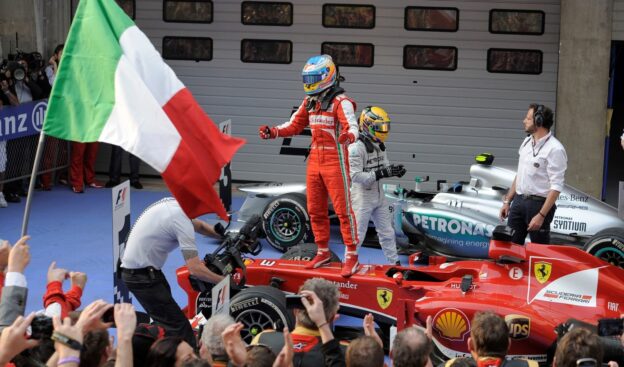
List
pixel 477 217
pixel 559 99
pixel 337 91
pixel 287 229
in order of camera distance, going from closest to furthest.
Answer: pixel 337 91 → pixel 477 217 → pixel 287 229 → pixel 559 99

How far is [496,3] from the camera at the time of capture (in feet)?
52.8

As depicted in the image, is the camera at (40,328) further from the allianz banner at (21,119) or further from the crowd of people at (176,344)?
the allianz banner at (21,119)

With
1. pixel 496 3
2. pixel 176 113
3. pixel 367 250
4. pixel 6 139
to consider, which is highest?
pixel 496 3

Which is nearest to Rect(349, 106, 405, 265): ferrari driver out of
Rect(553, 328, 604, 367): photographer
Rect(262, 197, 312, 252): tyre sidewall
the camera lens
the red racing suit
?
Rect(262, 197, 312, 252): tyre sidewall

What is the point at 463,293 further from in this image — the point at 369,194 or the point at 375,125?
the point at 375,125

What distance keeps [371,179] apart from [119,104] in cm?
465

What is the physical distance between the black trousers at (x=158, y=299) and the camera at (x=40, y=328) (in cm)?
284

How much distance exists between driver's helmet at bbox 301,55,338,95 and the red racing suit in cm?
13

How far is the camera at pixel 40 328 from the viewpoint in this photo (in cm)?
496

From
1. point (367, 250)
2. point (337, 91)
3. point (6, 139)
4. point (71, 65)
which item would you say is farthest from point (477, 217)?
point (6, 139)

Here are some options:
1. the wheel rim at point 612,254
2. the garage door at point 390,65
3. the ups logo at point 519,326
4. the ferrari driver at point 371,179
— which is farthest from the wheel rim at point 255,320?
the garage door at point 390,65

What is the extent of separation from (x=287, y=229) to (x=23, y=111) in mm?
4830

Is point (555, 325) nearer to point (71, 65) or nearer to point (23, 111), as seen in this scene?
point (71, 65)

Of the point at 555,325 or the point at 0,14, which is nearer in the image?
the point at 555,325
